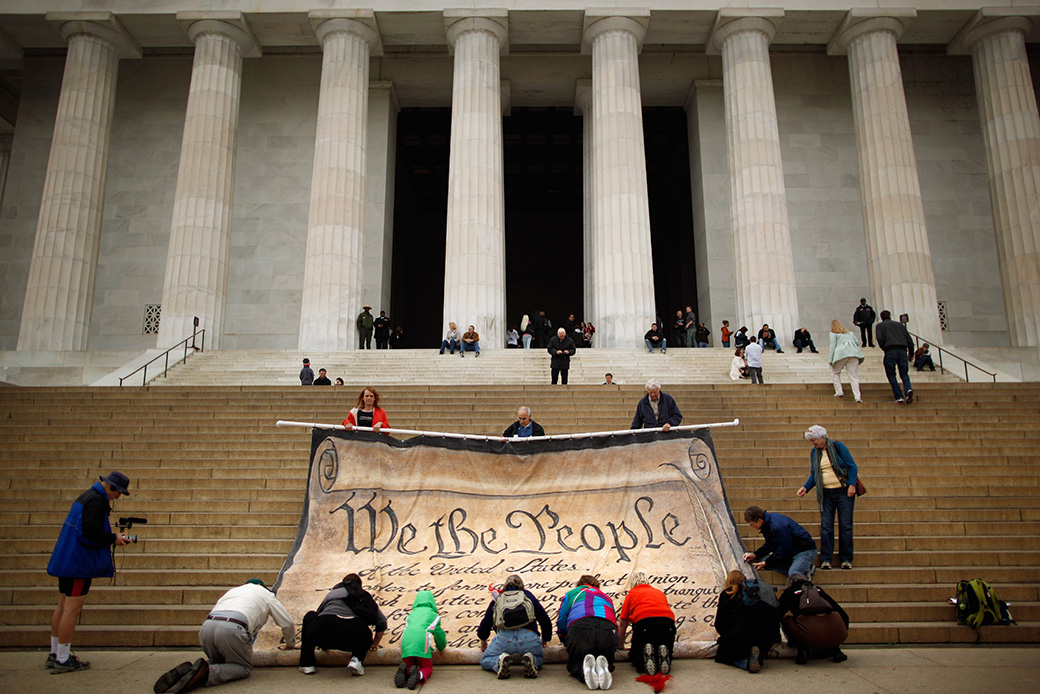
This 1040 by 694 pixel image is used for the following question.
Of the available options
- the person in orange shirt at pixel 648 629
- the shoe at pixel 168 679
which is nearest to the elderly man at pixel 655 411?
the person in orange shirt at pixel 648 629

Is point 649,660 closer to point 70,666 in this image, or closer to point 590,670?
point 590,670

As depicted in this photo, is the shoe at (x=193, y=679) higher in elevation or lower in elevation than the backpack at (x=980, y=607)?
lower

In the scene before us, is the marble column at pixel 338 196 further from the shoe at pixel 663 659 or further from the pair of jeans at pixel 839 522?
the shoe at pixel 663 659

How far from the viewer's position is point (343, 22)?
88.3ft

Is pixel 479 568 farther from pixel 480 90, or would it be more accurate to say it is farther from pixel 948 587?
pixel 480 90

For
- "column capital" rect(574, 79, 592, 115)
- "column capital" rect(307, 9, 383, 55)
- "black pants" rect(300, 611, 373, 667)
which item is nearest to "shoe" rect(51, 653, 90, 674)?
"black pants" rect(300, 611, 373, 667)

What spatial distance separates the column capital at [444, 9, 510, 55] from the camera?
1058 inches

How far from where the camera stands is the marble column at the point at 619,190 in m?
24.7

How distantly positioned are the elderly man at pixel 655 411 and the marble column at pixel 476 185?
44.8 ft

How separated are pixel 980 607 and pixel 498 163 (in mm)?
21718

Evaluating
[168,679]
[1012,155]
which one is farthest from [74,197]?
[1012,155]

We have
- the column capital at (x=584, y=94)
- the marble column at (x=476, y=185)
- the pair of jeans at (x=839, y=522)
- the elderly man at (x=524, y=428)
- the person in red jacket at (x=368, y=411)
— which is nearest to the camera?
the pair of jeans at (x=839, y=522)

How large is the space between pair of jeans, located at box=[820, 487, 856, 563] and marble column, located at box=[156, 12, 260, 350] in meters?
20.9

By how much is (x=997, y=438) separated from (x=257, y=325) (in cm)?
2479
